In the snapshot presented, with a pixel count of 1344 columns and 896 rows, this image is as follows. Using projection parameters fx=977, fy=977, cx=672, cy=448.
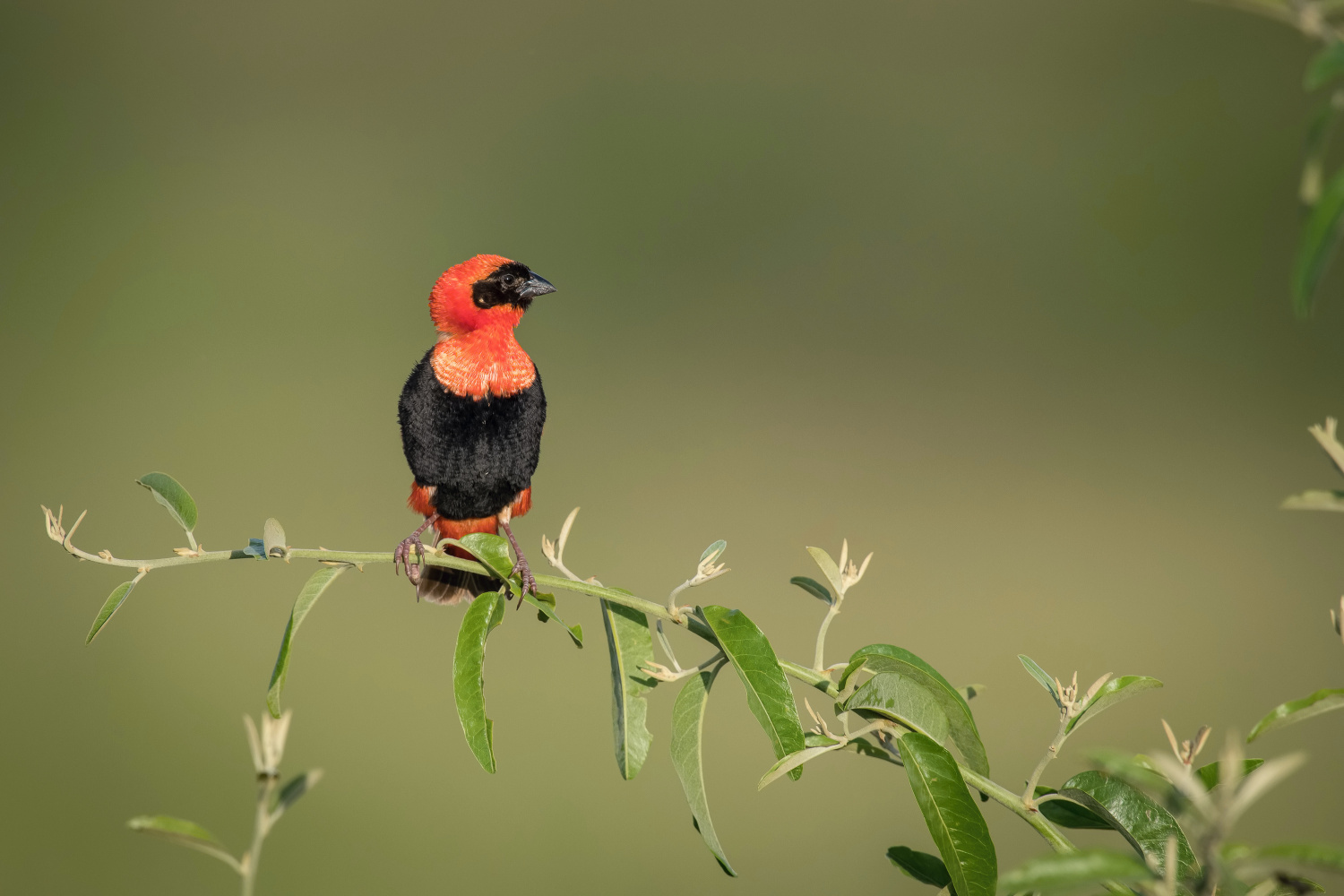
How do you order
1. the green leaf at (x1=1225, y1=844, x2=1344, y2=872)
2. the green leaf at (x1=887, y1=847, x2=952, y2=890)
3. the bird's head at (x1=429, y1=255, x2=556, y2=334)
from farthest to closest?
the bird's head at (x1=429, y1=255, x2=556, y2=334)
the green leaf at (x1=887, y1=847, x2=952, y2=890)
the green leaf at (x1=1225, y1=844, x2=1344, y2=872)

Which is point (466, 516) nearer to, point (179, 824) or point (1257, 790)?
point (179, 824)

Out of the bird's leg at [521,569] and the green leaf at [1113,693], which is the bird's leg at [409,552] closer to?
the bird's leg at [521,569]

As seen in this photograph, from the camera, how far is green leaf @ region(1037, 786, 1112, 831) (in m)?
0.67

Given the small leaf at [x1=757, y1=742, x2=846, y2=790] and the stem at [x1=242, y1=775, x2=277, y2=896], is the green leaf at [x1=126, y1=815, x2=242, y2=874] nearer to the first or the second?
the stem at [x1=242, y1=775, x2=277, y2=896]

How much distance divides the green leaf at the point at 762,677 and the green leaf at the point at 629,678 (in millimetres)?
152

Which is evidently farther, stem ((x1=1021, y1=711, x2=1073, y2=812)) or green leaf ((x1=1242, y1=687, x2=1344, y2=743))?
stem ((x1=1021, y1=711, x2=1073, y2=812))

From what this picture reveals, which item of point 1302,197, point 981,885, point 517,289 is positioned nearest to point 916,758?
point 981,885

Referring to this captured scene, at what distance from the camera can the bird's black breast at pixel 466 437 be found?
1.43 meters

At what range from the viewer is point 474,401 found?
4.67ft

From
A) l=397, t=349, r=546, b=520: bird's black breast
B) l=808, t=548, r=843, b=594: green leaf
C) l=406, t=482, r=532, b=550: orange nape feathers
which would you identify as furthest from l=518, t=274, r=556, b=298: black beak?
l=808, t=548, r=843, b=594: green leaf

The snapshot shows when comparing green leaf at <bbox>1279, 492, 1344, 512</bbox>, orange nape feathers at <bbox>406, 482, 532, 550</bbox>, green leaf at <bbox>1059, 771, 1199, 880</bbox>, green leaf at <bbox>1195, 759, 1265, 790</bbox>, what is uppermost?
green leaf at <bbox>1279, 492, 1344, 512</bbox>

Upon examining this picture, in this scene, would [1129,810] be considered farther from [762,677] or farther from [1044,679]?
[762,677]

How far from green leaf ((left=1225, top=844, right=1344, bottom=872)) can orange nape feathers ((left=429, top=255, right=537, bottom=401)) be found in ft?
3.80

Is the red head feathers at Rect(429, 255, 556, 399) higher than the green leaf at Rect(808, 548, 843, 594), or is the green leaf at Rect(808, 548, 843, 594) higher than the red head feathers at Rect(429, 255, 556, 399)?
the red head feathers at Rect(429, 255, 556, 399)
